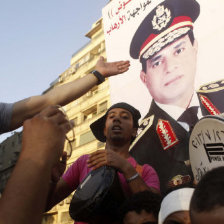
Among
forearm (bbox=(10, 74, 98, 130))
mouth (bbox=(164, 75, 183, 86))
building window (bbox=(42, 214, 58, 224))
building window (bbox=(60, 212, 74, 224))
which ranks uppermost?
building window (bbox=(42, 214, 58, 224))

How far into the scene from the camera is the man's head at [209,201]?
863 millimetres

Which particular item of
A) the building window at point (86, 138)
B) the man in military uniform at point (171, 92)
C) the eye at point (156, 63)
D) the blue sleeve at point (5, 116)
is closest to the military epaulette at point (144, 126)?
the man in military uniform at point (171, 92)

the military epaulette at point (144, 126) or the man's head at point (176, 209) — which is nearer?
the man's head at point (176, 209)

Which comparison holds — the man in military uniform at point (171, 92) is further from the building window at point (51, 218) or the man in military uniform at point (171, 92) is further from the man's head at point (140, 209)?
the building window at point (51, 218)

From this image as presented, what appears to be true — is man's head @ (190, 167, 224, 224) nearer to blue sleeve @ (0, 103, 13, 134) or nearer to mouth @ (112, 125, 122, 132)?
blue sleeve @ (0, 103, 13, 134)

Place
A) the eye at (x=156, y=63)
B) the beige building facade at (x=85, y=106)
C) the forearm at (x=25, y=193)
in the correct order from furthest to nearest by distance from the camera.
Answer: the beige building facade at (x=85, y=106)
the eye at (x=156, y=63)
the forearm at (x=25, y=193)

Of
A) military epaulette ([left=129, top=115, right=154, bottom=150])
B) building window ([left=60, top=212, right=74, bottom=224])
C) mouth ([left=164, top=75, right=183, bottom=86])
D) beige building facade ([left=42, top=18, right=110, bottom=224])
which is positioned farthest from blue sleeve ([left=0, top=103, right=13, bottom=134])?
building window ([left=60, top=212, right=74, bottom=224])

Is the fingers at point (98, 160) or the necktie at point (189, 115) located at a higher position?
the necktie at point (189, 115)

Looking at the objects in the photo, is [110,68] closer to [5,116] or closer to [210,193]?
[5,116]

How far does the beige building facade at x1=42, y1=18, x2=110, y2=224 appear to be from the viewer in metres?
18.7

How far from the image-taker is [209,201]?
2.98 ft

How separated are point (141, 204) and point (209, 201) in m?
0.75

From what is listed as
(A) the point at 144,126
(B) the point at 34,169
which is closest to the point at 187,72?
(A) the point at 144,126

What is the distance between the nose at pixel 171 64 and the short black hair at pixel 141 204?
6.89 ft
